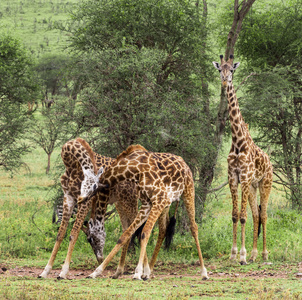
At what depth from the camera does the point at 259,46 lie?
53.4 ft

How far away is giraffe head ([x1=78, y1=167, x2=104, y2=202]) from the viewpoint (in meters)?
7.69

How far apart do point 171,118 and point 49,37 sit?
66295 millimetres

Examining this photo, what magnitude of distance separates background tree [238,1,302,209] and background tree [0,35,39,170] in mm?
9403

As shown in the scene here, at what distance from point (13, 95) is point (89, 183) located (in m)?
12.2

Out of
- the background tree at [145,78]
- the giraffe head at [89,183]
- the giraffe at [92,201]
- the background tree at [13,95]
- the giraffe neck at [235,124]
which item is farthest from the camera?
the background tree at [13,95]

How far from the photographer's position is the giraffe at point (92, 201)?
8.19 m

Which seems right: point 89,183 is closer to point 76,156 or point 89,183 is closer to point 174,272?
point 76,156

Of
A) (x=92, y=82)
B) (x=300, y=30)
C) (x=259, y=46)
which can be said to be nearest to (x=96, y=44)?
(x=92, y=82)

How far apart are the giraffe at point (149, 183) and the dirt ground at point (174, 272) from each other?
75 cm

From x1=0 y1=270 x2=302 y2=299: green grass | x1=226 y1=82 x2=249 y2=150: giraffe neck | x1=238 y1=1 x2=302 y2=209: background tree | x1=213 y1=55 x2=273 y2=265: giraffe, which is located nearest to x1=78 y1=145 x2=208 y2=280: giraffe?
x1=0 y1=270 x2=302 y2=299: green grass

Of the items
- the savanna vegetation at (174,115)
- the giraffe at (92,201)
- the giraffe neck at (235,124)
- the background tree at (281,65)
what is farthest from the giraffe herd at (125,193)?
the background tree at (281,65)

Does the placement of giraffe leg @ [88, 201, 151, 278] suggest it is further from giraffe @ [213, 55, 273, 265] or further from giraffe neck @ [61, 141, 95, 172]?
giraffe @ [213, 55, 273, 265]

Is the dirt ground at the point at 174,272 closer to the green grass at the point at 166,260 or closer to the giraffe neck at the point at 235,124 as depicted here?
the green grass at the point at 166,260

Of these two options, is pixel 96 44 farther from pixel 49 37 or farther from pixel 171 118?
pixel 49 37
